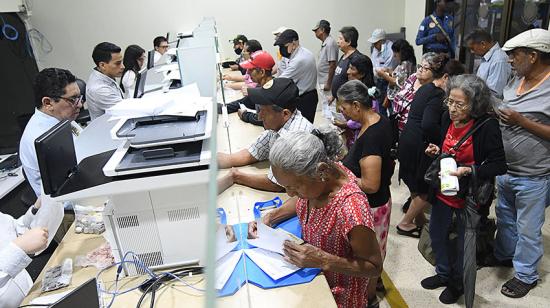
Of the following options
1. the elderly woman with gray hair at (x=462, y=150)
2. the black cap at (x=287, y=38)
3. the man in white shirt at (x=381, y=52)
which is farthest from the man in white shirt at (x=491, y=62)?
the black cap at (x=287, y=38)

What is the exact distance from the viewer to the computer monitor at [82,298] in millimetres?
1028

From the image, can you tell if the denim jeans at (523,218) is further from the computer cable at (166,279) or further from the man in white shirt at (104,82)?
the man in white shirt at (104,82)

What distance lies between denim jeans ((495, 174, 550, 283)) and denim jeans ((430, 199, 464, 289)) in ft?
1.29

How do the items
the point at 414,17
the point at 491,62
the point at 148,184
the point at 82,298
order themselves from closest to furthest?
the point at 82,298, the point at 148,184, the point at 491,62, the point at 414,17

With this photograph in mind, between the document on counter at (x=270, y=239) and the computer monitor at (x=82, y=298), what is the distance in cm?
54

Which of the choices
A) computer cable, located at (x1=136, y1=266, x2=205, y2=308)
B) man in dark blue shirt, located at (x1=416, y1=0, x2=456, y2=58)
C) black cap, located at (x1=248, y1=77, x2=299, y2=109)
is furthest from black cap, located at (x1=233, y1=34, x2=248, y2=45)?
computer cable, located at (x1=136, y1=266, x2=205, y2=308)

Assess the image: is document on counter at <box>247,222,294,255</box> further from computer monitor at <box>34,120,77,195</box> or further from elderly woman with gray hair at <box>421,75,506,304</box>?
elderly woman with gray hair at <box>421,75,506,304</box>

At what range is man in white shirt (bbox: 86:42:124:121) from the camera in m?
3.30

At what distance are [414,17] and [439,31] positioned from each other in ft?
4.47

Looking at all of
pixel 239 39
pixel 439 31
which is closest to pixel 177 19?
pixel 239 39

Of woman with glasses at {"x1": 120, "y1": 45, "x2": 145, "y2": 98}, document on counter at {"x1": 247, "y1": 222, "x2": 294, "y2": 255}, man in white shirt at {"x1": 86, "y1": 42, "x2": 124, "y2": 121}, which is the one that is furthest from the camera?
woman with glasses at {"x1": 120, "y1": 45, "x2": 145, "y2": 98}

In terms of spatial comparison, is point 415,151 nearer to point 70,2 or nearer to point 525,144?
point 525,144

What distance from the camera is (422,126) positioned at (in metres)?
2.62

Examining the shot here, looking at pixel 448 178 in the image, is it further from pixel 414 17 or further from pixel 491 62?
pixel 414 17
